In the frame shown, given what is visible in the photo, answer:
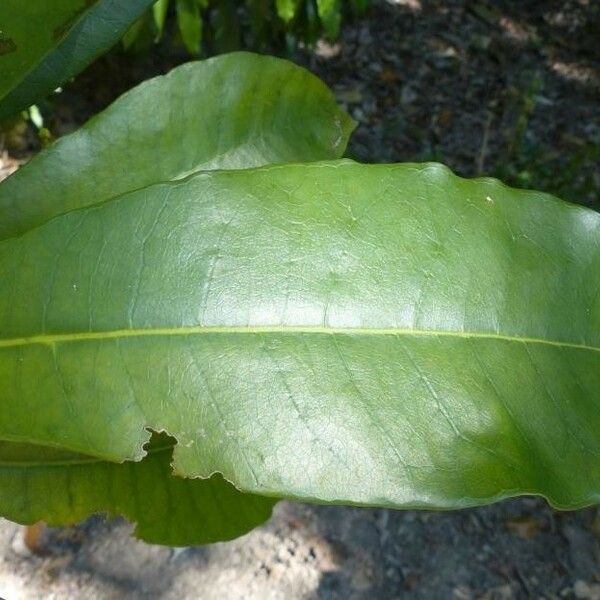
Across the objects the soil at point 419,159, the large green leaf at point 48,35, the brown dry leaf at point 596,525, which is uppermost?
the large green leaf at point 48,35

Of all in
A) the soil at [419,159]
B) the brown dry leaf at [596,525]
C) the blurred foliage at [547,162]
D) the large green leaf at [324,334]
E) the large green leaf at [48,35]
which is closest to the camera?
the large green leaf at [324,334]

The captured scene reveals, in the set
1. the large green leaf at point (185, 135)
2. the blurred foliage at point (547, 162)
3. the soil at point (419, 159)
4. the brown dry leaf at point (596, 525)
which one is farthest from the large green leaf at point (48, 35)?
the blurred foliage at point (547, 162)

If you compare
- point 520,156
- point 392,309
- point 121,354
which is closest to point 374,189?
point 392,309

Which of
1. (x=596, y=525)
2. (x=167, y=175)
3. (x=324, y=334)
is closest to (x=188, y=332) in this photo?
(x=324, y=334)

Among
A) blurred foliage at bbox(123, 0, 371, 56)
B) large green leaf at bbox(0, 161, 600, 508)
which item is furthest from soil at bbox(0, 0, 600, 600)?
large green leaf at bbox(0, 161, 600, 508)

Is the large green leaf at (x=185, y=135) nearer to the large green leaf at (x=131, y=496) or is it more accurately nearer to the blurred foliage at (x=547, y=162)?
the large green leaf at (x=131, y=496)

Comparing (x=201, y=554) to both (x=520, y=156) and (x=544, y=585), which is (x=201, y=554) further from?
(x=520, y=156)

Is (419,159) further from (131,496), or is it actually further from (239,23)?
(131,496)

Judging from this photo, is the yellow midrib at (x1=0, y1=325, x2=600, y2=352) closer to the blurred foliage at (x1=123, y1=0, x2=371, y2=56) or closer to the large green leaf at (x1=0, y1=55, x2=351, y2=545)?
the large green leaf at (x1=0, y1=55, x2=351, y2=545)
